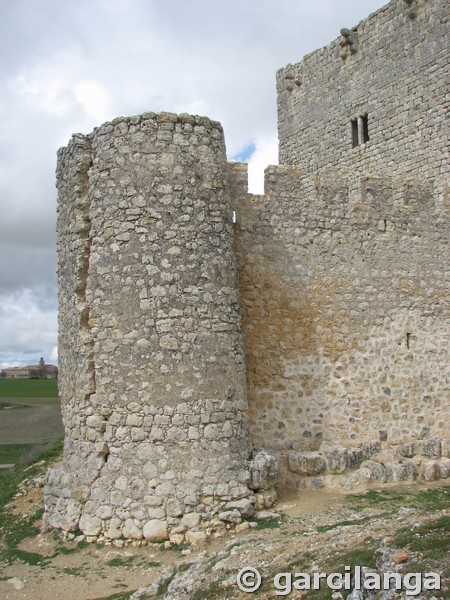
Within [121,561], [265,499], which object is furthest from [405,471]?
[121,561]

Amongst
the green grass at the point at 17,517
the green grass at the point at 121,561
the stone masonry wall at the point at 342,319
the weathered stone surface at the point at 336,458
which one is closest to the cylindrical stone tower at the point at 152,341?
the green grass at the point at 121,561

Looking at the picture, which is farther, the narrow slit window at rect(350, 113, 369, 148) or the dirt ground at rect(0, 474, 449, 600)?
the narrow slit window at rect(350, 113, 369, 148)

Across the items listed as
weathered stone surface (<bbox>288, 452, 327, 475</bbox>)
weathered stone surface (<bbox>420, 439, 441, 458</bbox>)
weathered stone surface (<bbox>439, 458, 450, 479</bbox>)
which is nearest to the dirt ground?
weathered stone surface (<bbox>288, 452, 327, 475</bbox>)

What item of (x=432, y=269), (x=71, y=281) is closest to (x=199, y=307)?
(x=71, y=281)

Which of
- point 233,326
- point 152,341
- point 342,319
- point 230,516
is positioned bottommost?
point 230,516

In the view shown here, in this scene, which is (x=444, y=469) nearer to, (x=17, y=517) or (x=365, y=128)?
(x=17, y=517)

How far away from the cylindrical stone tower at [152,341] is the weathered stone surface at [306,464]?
1.46 metres

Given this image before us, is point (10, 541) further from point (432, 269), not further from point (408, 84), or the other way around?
point (408, 84)

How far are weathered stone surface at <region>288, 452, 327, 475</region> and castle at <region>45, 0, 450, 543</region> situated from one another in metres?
0.03

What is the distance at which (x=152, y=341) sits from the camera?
8.38m

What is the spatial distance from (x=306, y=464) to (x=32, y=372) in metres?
75.9

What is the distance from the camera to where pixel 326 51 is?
650 inches

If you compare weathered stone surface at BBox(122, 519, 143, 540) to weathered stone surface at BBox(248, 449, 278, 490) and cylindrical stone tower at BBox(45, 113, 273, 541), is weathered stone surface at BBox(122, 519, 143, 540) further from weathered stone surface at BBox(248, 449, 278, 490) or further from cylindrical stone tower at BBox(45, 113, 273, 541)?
weathered stone surface at BBox(248, 449, 278, 490)

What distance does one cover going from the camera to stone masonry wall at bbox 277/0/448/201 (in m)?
13.8
